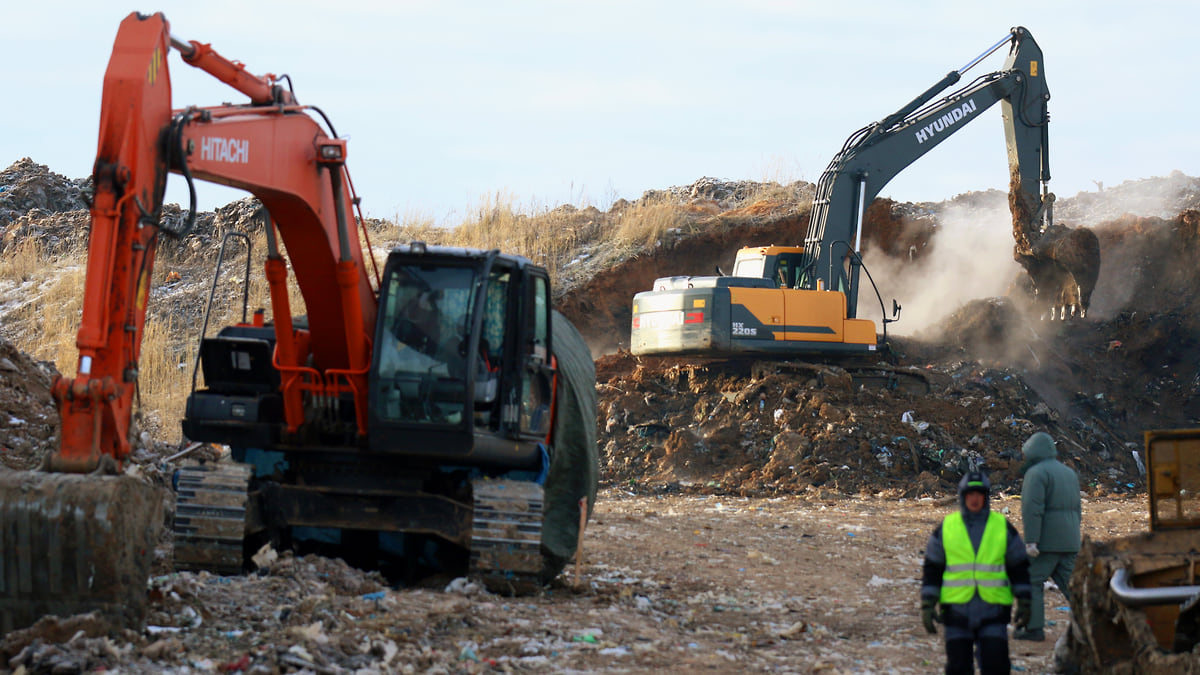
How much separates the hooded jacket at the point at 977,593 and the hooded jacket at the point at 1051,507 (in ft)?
7.01

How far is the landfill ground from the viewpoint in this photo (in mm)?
5469

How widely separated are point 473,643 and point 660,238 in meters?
21.4

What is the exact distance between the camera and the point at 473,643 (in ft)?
20.5

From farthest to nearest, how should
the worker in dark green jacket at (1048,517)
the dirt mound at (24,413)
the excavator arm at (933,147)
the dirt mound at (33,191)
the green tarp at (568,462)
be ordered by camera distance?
the dirt mound at (33,191)
the excavator arm at (933,147)
the dirt mound at (24,413)
the green tarp at (568,462)
the worker in dark green jacket at (1048,517)

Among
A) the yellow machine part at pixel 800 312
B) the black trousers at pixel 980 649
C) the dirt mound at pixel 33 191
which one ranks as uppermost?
the dirt mound at pixel 33 191

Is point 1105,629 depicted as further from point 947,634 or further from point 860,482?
point 860,482

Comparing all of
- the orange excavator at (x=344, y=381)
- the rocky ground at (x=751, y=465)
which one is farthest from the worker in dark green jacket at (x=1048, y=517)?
the orange excavator at (x=344, y=381)

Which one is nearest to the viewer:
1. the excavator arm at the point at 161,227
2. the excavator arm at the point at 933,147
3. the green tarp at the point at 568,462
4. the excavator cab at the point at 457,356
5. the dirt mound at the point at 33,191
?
the excavator arm at the point at 161,227

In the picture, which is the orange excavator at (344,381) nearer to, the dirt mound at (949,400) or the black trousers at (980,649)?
the black trousers at (980,649)

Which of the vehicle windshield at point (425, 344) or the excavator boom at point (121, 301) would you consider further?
the vehicle windshield at point (425, 344)

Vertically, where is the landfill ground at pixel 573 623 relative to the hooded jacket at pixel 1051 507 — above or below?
below

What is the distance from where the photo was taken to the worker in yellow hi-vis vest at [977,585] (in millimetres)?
5367

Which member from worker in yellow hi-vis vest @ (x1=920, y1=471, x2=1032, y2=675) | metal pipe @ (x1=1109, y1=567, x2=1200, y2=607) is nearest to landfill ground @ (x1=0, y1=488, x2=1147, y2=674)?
worker in yellow hi-vis vest @ (x1=920, y1=471, x2=1032, y2=675)

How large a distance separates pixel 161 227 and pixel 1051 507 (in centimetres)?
543
